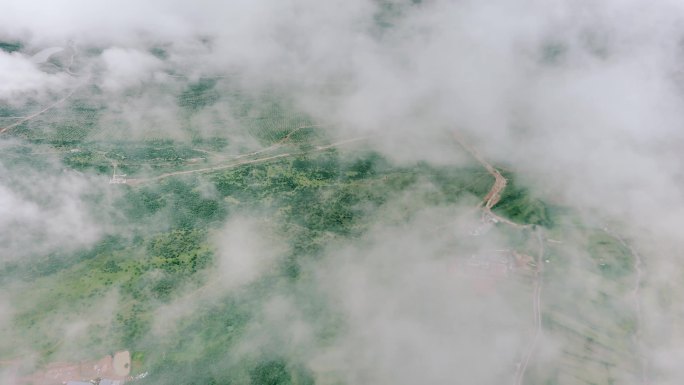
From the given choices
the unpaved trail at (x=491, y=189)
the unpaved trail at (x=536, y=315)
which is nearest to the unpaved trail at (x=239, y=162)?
the unpaved trail at (x=491, y=189)

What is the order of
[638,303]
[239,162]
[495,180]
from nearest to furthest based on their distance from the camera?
[638,303] → [495,180] → [239,162]

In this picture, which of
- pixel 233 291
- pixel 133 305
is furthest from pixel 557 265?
pixel 133 305

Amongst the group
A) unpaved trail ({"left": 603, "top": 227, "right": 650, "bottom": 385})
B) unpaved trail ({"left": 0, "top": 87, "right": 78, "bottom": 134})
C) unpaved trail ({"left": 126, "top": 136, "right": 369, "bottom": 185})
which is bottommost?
unpaved trail ({"left": 0, "top": 87, "right": 78, "bottom": 134})

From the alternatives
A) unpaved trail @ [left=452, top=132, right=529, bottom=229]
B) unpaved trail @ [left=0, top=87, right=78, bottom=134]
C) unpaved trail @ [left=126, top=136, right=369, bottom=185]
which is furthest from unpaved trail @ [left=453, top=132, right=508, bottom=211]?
unpaved trail @ [left=0, top=87, right=78, bottom=134]

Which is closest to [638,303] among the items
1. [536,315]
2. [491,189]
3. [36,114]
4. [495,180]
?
[536,315]

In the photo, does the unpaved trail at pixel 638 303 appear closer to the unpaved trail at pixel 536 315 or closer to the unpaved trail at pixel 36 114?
the unpaved trail at pixel 536 315

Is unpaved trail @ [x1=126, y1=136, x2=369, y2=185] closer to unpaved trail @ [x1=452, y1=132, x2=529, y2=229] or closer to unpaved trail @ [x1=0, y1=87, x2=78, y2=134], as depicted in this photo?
unpaved trail @ [x1=452, y1=132, x2=529, y2=229]

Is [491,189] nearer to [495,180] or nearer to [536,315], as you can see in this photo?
[495,180]

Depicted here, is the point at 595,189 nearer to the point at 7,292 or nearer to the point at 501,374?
the point at 501,374
